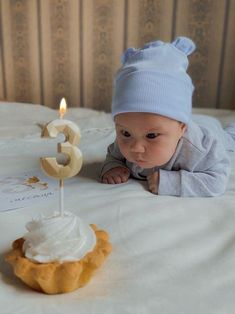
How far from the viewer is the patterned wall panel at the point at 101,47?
2.12 meters

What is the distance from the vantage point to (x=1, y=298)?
583 mm

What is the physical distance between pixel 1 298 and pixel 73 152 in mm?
235

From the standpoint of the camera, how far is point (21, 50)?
2266 mm

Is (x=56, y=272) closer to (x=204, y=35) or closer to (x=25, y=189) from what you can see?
(x=25, y=189)

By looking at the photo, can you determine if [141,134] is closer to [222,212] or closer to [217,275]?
[222,212]

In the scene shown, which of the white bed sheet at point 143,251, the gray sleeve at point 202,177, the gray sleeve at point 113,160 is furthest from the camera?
the gray sleeve at point 113,160

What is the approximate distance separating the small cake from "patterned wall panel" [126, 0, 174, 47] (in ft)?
5.51

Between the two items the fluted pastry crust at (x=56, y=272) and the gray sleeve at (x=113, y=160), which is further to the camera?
the gray sleeve at (x=113, y=160)

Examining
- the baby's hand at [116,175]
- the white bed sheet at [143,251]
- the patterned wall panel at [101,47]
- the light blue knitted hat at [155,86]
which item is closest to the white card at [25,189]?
the white bed sheet at [143,251]

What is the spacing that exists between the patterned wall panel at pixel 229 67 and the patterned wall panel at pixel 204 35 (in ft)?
0.09

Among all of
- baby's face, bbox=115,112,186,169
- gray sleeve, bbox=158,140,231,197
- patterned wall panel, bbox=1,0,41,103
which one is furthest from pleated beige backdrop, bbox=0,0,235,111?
baby's face, bbox=115,112,186,169

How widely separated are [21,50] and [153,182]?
5.13 ft

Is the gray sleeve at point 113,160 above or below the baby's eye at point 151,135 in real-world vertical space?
below

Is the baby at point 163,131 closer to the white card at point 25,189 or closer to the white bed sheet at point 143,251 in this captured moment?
the white bed sheet at point 143,251
